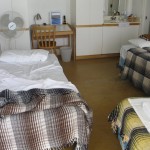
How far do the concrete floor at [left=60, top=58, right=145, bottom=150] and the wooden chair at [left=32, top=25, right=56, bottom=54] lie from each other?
0.54 m

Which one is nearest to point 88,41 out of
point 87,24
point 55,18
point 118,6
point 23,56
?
point 87,24

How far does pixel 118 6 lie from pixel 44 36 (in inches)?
75.7

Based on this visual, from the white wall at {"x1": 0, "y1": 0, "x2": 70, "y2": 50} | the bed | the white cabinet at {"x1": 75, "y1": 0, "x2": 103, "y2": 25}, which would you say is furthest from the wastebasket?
the bed

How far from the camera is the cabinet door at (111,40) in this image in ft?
14.4

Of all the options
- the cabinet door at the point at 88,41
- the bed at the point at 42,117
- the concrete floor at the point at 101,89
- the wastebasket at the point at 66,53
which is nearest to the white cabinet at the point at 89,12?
the cabinet door at the point at 88,41

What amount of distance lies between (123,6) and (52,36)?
1.88 m

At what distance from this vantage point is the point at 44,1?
14.1ft

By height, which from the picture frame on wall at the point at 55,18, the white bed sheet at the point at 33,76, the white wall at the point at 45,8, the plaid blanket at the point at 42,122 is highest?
the white wall at the point at 45,8

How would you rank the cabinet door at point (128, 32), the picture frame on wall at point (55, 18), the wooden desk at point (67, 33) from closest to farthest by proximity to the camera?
1. the wooden desk at point (67, 33)
2. the picture frame on wall at point (55, 18)
3. the cabinet door at point (128, 32)

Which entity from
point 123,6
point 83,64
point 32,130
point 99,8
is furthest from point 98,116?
point 123,6

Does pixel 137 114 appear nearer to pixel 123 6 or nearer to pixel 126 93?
pixel 126 93

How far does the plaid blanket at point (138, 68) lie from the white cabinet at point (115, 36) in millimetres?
1295

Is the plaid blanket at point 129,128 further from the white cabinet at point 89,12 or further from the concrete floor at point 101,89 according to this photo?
the white cabinet at point 89,12

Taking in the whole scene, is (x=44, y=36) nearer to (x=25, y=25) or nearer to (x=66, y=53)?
(x=25, y=25)
